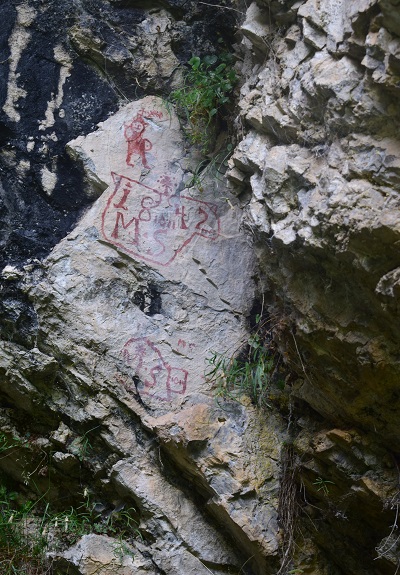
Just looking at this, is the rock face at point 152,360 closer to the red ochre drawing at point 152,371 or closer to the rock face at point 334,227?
the red ochre drawing at point 152,371

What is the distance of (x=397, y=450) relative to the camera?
8.22 ft

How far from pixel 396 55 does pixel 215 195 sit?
1334 mm

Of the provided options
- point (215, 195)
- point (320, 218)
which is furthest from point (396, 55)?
point (215, 195)

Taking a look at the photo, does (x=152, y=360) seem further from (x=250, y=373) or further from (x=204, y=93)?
(x=204, y=93)

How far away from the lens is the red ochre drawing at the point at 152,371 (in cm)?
290

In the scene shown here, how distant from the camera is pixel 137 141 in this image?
3.21 meters

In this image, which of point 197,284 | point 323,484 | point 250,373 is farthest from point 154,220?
point 323,484

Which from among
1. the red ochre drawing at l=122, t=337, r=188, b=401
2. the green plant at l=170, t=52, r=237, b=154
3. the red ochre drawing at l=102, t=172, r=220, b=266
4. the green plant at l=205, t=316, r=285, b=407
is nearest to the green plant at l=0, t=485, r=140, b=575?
the red ochre drawing at l=122, t=337, r=188, b=401

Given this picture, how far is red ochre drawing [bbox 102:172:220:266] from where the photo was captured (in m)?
3.06

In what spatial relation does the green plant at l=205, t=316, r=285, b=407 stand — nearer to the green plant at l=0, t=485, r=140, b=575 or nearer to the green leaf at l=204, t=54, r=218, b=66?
the green plant at l=0, t=485, r=140, b=575

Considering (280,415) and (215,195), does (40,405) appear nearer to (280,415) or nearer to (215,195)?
(280,415)

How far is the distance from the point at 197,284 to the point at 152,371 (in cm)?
46

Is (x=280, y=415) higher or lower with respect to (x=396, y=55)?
lower

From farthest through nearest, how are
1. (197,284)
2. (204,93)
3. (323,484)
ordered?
(204,93) < (197,284) < (323,484)
